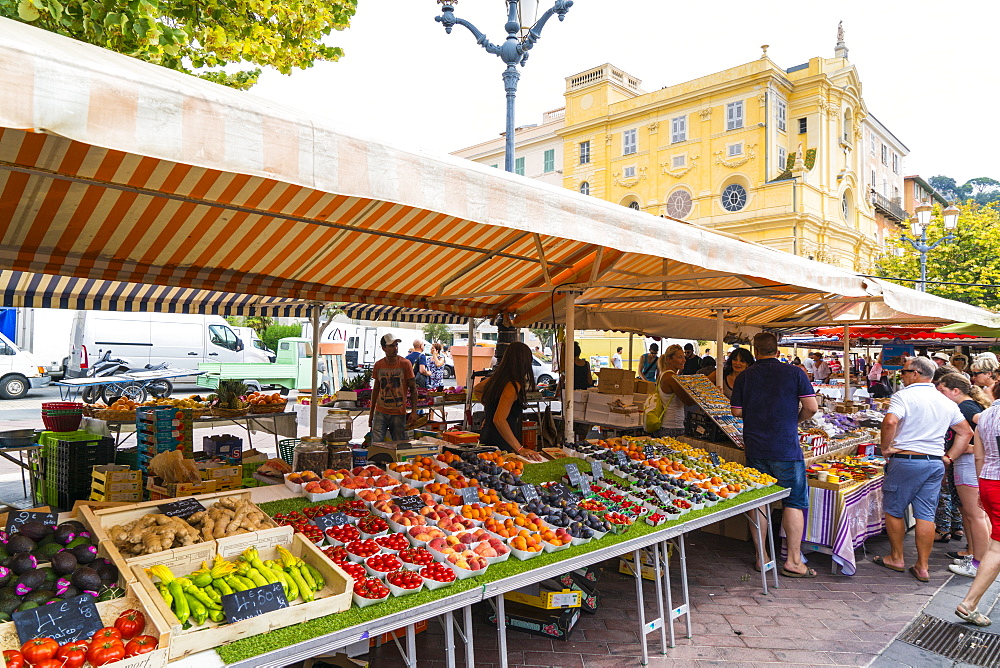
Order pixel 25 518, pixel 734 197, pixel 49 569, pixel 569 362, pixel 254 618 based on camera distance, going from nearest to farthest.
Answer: pixel 254 618 < pixel 49 569 < pixel 25 518 < pixel 569 362 < pixel 734 197

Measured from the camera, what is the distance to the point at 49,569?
2.38 meters

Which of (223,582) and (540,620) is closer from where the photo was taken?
(223,582)

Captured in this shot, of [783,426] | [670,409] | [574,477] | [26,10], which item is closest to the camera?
[26,10]

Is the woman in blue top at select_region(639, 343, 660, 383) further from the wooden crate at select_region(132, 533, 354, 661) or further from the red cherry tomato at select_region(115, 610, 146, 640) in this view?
the red cherry tomato at select_region(115, 610, 146, 640)

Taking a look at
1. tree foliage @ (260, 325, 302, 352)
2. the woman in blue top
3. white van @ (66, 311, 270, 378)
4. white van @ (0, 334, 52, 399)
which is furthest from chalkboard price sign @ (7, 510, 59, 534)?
tree foliage @ (260, 325, 302, 352)

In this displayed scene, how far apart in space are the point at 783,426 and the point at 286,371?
16.6 m

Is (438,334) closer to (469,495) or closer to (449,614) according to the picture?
(469,495)

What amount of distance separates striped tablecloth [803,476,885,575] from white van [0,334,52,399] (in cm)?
1866

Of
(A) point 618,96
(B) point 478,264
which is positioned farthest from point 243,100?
(A) point 618,96

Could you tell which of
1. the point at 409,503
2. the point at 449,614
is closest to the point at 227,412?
the point at 409,503

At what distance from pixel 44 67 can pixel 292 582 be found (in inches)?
75.0

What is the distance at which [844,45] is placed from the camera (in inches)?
1357

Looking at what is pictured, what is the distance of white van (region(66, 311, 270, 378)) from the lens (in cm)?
1703

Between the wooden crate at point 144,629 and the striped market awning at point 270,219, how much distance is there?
1484 mm
